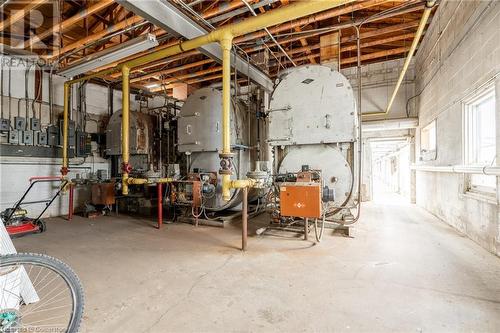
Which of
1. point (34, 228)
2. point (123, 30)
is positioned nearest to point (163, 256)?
point (34, 228)

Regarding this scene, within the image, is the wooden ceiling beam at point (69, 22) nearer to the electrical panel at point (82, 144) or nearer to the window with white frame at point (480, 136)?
the electrical panel at point (82, 144)

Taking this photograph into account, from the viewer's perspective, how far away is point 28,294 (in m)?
1.68

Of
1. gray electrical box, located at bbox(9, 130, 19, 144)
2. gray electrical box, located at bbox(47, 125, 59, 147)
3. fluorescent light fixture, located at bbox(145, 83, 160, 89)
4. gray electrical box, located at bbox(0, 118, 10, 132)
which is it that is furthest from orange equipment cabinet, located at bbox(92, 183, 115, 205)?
fluorescent light fixture, located at bbox(145, 83, 160, 89)

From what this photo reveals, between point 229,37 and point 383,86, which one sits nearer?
point 229,37

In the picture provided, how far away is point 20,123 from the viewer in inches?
176

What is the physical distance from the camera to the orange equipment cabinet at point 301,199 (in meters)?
3.02

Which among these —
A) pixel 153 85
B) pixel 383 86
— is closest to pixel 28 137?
pixel 153 85

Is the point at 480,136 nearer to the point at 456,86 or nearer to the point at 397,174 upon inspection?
the point at 456,86

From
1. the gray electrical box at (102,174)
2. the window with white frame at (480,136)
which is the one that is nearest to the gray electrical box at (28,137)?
the gray electrical box at (102,174)

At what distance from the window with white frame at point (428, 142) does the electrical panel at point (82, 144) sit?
23.2ft

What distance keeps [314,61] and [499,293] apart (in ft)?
17.8

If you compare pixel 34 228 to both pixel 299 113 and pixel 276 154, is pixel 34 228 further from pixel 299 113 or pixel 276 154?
pixel 299 113

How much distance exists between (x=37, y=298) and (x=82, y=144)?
439 cm

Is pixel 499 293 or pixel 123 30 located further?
pixel 123 30
